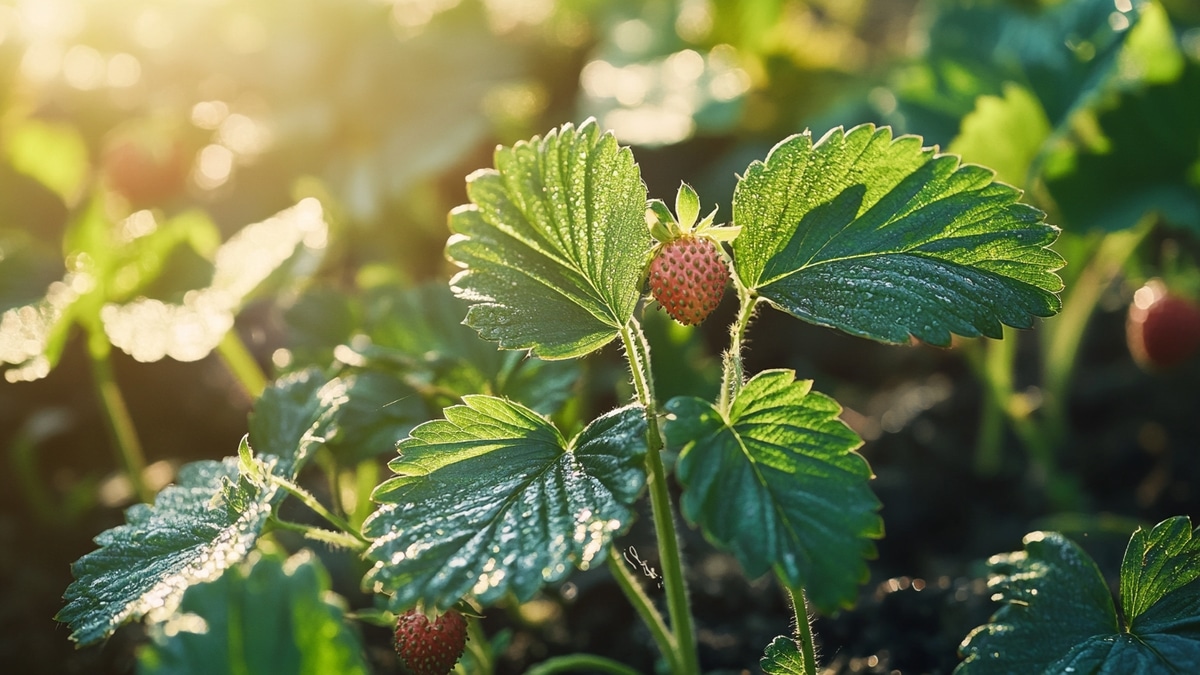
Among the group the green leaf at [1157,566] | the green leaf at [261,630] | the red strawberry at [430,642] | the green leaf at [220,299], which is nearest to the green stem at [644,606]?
the red strawberry at [430,642]

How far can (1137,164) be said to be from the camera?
121cm

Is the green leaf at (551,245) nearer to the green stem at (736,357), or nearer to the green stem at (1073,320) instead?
the green stem at (736,357)

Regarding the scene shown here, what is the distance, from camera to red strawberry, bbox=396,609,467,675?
67cm

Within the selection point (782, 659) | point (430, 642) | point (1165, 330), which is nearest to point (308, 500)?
point (430, 642)

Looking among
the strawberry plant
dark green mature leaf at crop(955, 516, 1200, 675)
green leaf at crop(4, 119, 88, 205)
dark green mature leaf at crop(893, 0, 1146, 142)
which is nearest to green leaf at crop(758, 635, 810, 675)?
the strawberry plant

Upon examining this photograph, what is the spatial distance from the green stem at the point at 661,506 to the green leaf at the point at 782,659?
0.23ft

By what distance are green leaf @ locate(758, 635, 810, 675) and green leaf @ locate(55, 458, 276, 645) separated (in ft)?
1.18

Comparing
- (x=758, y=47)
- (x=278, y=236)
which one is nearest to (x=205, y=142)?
(x=278, y=236)

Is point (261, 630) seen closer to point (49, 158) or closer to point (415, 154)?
point (415, 154)

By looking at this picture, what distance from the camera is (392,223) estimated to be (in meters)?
1.79

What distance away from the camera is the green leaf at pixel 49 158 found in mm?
1597

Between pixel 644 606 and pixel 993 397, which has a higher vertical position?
pixel 644 606

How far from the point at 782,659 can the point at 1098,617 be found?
237 mm

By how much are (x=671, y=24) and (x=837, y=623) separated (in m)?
1.32
